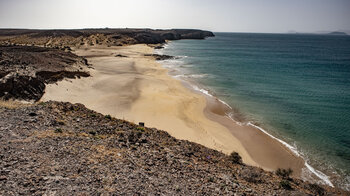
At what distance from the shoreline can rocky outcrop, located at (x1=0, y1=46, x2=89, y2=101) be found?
1.57 m

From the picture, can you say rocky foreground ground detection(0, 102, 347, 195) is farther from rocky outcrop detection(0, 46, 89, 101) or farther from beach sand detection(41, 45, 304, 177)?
rocky outcrop detection(0, 46, 89, 101)

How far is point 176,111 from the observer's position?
24.3 metres

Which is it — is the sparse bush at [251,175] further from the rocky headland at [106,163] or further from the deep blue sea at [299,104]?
the deep blue sea at [299,104]

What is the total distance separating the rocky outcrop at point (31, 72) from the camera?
64.8 feet

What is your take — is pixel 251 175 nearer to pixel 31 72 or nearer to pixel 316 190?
pixel 316 190

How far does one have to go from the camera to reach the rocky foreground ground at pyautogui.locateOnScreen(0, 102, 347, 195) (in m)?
8.52

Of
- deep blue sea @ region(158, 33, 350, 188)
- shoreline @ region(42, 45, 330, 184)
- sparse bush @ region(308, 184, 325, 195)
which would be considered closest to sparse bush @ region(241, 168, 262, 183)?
sparse bush @ region(308, 184, 325, 195)

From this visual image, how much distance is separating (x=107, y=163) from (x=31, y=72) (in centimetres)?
2164

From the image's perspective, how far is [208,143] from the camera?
707 inches

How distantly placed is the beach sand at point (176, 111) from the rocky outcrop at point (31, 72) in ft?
4.93

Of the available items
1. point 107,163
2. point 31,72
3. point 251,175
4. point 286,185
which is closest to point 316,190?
point 286,185

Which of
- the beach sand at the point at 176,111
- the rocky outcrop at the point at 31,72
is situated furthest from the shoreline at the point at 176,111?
the rocky outcrop at the point at 31,72

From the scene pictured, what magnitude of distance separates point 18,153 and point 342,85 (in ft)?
159

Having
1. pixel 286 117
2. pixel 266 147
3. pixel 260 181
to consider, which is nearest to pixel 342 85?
pixel 286 117
